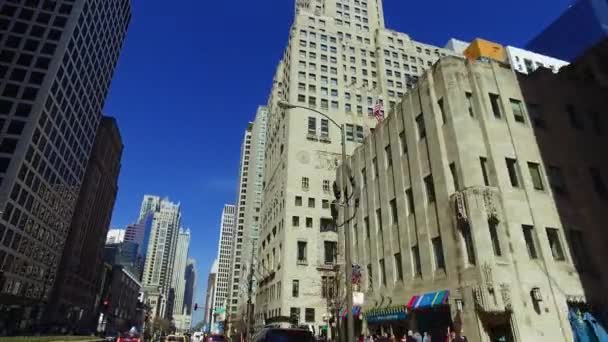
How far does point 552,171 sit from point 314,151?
42.1 m

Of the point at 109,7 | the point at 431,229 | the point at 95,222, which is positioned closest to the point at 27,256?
the point at 95,222

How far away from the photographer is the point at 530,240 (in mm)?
22016

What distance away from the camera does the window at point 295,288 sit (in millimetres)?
52844

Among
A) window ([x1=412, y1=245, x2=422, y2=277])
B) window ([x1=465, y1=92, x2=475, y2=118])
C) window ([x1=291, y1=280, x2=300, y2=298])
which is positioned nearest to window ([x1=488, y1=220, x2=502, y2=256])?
window ([x1=412, y1=245, x2=422, y2=277])

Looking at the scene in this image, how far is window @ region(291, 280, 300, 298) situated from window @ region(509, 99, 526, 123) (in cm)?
3712

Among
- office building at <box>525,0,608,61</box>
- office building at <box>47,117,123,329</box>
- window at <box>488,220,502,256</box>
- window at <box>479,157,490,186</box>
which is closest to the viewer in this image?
window at <box>488,220,502,256</box>

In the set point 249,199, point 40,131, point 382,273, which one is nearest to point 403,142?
point 382,273

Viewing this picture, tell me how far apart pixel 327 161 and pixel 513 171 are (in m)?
41.5

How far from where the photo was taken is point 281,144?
228ft

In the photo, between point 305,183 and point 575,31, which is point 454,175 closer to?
point 305,183

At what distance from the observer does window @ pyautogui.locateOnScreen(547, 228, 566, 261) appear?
22.1 meters

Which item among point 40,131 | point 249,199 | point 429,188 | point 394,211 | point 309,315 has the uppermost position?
point 249,199

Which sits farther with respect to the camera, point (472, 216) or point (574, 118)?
point (574, 118)

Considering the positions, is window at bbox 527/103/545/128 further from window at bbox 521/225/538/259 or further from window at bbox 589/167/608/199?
window at bbox 521/225/538/259
